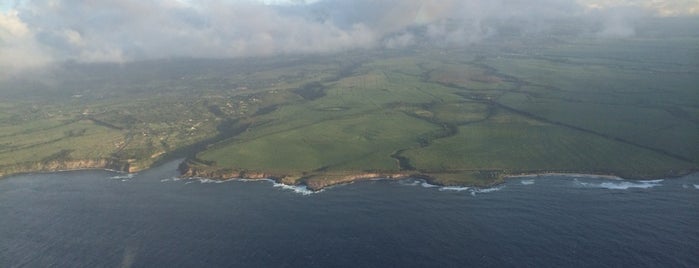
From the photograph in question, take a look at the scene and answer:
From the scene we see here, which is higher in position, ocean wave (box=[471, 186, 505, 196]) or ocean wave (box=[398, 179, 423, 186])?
ocean wave (box=[398, 179, 423, 186])

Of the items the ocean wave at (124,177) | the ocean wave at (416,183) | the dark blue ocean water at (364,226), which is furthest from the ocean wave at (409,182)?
the ocean wave at (124,177)

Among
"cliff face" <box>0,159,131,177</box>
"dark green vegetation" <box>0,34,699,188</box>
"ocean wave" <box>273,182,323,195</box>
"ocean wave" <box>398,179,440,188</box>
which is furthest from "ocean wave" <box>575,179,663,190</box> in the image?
"cliff face" <box>0,159,131,177</box>

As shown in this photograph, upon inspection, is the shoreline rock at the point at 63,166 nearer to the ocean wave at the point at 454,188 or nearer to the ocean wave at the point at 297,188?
the ocean wave at the point at 297,188

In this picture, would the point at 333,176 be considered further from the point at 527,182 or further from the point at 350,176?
the point at 527,182

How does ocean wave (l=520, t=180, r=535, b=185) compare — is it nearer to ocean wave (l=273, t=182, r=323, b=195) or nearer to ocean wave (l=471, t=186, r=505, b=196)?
ocean wave (l=471, t=186, r=505, b=196)

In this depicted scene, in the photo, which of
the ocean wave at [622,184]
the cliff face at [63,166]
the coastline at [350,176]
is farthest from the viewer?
the cliff face at [63,166]

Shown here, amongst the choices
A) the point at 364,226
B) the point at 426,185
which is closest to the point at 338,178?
the point at 426,185
